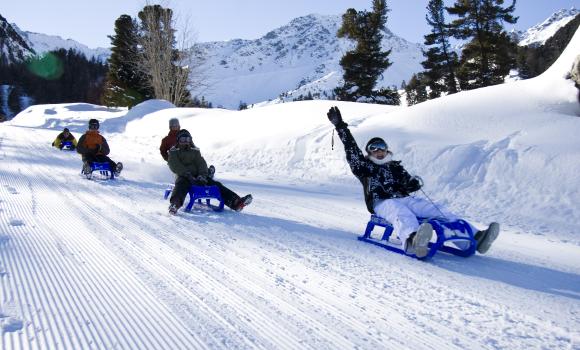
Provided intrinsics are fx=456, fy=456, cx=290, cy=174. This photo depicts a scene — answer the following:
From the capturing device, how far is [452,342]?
2.56 m

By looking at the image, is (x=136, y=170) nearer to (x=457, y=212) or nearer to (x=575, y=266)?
(x=457, y=212)

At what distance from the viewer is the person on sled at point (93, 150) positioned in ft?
29.6

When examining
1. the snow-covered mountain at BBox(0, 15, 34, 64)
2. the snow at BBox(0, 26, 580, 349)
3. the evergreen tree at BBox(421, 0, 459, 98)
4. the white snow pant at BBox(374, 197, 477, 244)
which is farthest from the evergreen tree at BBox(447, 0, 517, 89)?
the snow-covered mountain at BBox(0, 15, 34, 64)

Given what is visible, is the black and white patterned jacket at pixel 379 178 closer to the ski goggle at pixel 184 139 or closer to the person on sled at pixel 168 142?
the ski goggle at pixel 184 139

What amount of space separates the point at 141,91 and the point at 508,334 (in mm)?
33923

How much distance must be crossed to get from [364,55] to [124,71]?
688 inches

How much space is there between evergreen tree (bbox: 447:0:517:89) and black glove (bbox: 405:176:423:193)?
896 inches

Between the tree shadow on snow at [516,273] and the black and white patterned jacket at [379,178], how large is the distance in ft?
2.72

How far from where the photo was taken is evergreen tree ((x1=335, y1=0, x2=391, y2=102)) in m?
→ 26.3

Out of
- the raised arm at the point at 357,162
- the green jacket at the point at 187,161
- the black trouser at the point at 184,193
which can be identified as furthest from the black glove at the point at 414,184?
the green jacket at the point at 187,161

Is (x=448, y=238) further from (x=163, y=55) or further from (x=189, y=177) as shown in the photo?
(x=163, y=55)

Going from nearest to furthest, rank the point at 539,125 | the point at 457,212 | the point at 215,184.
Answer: the point at 215,184 → the point at 457,212 → the point at 539,125

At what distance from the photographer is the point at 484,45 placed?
25469 mm

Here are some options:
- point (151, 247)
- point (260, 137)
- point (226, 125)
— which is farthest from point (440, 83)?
point (151, 247)
